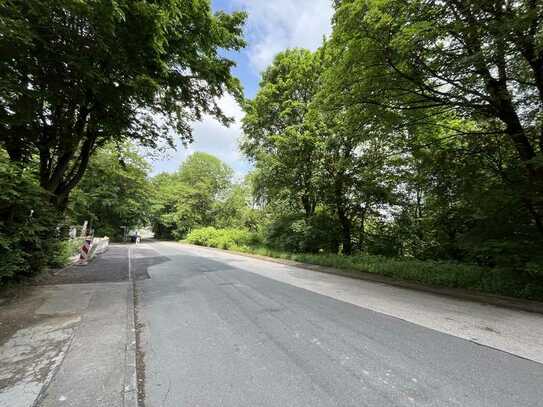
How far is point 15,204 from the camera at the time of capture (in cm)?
586

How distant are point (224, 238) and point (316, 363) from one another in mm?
22994

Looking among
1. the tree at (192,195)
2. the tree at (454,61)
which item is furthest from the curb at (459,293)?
the tree at (192,195)

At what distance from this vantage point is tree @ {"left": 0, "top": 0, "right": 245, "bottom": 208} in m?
4.63

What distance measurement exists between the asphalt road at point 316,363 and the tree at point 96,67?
4.86m

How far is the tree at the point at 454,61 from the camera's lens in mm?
5855

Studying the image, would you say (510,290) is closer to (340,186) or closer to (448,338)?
(448,338)

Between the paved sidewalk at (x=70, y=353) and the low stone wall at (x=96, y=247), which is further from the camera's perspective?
the low stone wall at (x=96, y=247)

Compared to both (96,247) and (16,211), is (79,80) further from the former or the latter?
(96,247)

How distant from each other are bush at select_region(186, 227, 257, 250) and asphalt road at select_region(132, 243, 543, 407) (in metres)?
17.2

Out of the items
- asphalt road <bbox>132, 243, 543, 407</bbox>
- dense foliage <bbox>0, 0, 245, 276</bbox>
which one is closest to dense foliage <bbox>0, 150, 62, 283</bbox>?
dense foliage <bbox>0, 0, 245, 276</bbox>

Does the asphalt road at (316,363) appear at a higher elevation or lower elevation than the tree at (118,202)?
lower

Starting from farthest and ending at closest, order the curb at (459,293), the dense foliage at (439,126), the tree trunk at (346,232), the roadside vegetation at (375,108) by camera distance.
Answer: the tree trunk at (346,232) < the dense foliage at (439,126) < the curb at (459,293) < the roadside vegetation at (375,108)

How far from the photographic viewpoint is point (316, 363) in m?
3.29

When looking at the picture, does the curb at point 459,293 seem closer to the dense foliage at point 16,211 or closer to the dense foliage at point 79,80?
the dense foliage at point 79,80
